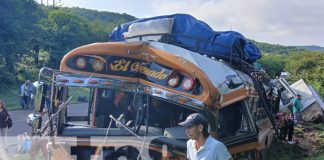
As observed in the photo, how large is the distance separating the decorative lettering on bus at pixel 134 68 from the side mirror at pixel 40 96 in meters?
0.99

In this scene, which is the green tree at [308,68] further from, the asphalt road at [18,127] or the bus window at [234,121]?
the bus window at [234,121]

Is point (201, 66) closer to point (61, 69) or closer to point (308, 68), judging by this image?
point (61, 69)

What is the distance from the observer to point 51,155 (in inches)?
230

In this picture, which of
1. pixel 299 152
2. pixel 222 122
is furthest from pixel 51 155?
pixel 299 152

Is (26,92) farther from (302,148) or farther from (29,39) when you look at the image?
(29,39)

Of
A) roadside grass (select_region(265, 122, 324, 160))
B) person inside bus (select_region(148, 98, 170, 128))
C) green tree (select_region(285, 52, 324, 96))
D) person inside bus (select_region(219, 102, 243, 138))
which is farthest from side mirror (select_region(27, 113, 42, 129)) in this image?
green tree (select_region(285, 52, 324, 96))

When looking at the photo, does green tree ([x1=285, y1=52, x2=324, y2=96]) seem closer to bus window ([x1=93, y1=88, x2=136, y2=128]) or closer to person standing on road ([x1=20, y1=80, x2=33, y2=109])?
person standing on road ([x1=20, y1=80, x2=33, y2=109])

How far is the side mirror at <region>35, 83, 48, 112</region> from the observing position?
19.9 feet

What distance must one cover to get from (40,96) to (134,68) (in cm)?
139

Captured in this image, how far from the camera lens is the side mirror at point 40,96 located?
6078 millimetres

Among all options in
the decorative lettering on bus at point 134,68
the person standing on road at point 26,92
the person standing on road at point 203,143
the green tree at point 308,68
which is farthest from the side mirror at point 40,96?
the green tree at point 308,68

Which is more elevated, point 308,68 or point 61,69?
point 61,69

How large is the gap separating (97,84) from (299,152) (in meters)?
8.15

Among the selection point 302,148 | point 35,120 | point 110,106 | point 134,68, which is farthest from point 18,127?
point 134,68
